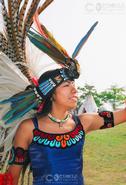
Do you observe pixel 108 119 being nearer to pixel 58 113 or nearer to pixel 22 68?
pixel 58 113

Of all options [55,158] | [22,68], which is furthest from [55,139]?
[22,68]

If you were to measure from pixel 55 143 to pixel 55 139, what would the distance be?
1.6 inches

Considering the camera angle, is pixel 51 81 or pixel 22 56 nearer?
pixel 51 81

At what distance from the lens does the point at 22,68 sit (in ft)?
14.1

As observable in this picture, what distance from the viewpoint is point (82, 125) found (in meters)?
4.09

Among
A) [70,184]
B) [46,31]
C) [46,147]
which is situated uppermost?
[46,31]

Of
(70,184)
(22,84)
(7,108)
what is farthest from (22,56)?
(70,184)

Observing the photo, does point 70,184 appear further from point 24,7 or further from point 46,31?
point 24,7

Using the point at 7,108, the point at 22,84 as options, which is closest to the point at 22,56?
the point at 22,84

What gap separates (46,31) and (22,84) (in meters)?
0.57

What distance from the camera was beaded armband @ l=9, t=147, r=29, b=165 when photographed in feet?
12.7

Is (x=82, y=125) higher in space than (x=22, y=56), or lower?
lower

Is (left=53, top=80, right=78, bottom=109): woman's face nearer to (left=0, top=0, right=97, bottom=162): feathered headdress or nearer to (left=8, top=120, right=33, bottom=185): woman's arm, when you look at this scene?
(left=0, top=0, right=97, bottom=162): feathered headdress

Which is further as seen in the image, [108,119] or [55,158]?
[108,119]
